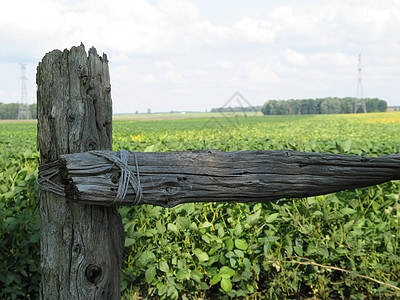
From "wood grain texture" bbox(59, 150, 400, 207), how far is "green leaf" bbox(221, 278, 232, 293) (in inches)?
55.5

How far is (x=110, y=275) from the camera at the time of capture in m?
1.74

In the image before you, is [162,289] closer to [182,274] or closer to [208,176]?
[182,274]

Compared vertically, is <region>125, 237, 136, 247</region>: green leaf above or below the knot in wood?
below

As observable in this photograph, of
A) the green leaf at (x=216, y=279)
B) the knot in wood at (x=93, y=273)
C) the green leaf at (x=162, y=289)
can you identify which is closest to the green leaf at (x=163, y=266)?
the green leaf at (x=162, y=289)

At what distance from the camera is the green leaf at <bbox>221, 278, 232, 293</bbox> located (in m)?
2.83

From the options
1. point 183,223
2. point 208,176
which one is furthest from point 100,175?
point 183,223

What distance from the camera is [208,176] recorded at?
5.17 feet

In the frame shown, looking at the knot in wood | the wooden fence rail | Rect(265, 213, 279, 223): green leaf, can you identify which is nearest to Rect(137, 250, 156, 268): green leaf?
Rect(265, 213, 279, 223): green leaf

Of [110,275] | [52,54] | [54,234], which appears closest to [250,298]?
[110,275]

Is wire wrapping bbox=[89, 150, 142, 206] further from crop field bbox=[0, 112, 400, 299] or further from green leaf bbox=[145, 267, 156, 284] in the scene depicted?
green leaf bbox=[145, 267, 156, 284]

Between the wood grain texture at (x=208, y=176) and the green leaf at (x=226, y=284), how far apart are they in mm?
1411

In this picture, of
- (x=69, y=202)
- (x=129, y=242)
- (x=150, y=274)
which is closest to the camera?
(x=69, y=202)

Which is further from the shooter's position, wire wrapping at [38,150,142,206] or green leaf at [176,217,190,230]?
green leaf at [176,217,190,230]

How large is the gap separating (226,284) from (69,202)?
1.63 metres
